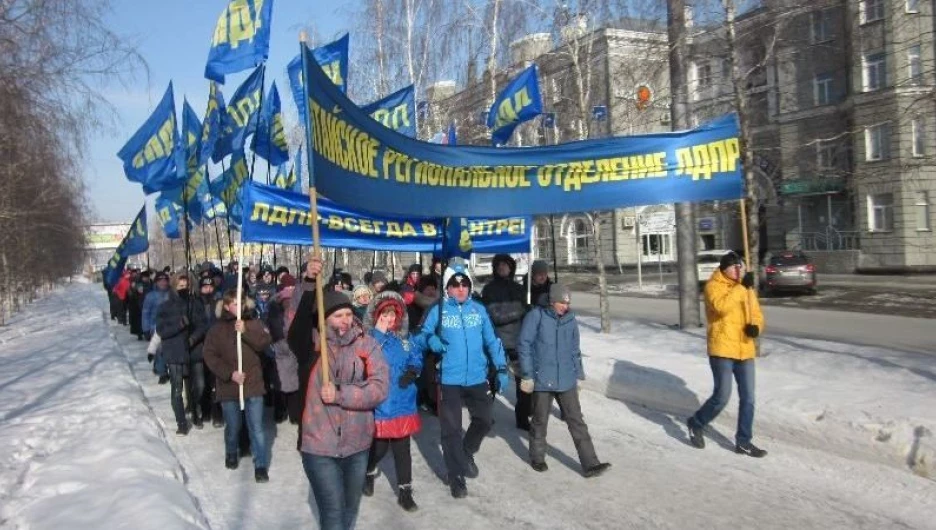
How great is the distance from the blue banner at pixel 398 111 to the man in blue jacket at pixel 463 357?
582 centimetres

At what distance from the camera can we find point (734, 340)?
6652 mm

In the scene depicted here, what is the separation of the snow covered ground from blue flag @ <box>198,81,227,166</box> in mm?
3971

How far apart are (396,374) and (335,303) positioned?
5.08ft

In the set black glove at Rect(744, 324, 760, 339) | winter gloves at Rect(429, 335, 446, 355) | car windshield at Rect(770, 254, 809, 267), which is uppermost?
winter gloves at Rect(429, 335, 446, 355)

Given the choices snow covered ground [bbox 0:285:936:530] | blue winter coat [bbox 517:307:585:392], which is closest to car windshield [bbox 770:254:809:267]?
snow covered ground [bbox 0:285:936:530]

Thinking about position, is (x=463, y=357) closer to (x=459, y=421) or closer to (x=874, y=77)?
(x=459, y=421)

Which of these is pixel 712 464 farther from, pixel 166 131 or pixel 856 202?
pixel 856 202

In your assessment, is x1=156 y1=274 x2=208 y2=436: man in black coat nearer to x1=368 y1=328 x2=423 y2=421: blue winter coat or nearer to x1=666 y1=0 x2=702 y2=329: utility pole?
x1=368 y1=328 x2=423 y2=421: blue winter coat

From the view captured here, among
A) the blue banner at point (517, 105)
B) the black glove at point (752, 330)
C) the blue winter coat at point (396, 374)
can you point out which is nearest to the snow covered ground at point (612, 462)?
the blue winter coat at point (396, 374)

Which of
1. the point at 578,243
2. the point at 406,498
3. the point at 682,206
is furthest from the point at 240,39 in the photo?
the point at 578,243

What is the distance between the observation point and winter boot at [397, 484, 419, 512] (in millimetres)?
5723

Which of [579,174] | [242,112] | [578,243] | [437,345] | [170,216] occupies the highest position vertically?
[242,112]

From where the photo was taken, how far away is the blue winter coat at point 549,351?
6.40 metres

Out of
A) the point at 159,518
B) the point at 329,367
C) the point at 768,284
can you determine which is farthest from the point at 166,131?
the point at 768,284
